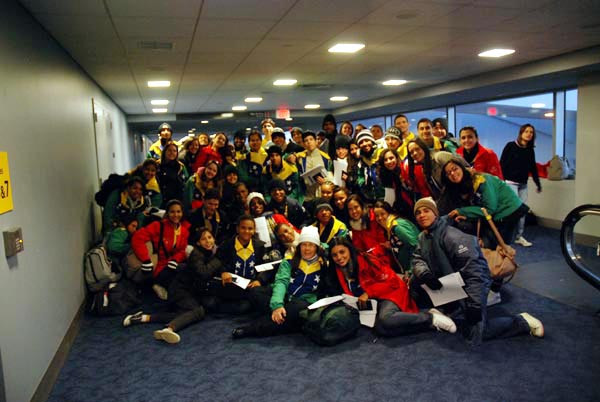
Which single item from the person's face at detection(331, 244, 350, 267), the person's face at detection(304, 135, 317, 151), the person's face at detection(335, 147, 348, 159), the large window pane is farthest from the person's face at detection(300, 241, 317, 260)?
the large window pane

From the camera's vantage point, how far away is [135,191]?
5324 mm

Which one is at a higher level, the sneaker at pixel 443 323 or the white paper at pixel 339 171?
the white paper at pixel 339 171

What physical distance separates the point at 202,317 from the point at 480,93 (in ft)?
25.5

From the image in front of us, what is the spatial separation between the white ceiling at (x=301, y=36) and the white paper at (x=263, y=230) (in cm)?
189

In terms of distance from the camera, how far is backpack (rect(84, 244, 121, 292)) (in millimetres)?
4749

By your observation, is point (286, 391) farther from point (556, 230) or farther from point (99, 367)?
point (556, 230)

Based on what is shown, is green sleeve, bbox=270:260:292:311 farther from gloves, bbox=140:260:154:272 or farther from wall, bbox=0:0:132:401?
wall, bbox=0:0:132:401

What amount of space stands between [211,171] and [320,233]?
1705 mm

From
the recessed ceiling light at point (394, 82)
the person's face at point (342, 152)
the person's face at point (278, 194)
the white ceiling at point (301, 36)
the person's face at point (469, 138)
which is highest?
the recessed ceiling light at point (394, 82)

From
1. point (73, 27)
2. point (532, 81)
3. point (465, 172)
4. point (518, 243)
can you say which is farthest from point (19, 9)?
point (532, 81)

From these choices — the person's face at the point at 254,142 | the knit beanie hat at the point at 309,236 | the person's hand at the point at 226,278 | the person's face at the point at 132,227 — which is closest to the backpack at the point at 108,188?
the person's face at the point at 132,227

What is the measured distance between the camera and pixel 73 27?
4.14m

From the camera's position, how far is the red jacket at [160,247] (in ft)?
15.9

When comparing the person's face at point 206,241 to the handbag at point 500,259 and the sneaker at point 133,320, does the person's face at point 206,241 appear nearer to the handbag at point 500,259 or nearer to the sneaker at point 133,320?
the sneaker at point 133,320
